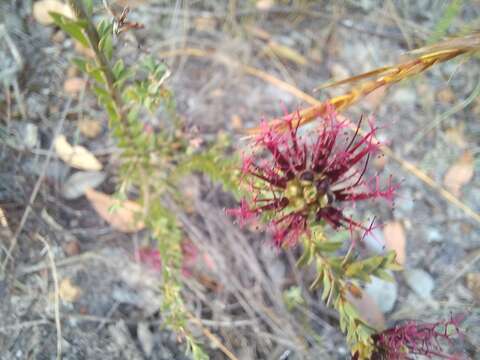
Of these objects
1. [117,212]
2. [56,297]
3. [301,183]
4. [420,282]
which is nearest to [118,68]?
[301,183]

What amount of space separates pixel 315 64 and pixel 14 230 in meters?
1.38

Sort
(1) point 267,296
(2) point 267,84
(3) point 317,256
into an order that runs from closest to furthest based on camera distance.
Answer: (3) point 317,256, (1) point 267,296, (2) point 267,84

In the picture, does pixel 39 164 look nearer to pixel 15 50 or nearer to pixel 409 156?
pixel 15 50

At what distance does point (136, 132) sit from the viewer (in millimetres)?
1551

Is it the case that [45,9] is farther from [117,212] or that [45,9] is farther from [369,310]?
[369,310]

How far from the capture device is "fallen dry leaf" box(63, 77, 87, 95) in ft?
6.42

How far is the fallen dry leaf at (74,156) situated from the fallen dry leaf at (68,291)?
1.40 ft

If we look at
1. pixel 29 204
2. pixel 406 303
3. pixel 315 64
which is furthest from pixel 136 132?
pixel 406 303

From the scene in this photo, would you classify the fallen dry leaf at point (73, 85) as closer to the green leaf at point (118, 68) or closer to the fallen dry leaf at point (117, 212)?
the fallen dry leaf at point (117, 212)

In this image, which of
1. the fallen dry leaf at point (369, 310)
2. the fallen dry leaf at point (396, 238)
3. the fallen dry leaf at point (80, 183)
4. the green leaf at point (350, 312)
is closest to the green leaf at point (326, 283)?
the green leaf at point (350, 312)

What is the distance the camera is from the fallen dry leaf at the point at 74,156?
1.87 meters

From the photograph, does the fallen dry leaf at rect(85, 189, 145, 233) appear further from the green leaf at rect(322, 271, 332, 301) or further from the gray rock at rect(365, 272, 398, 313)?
the gray rock at rect(365, 272, 398, 313)

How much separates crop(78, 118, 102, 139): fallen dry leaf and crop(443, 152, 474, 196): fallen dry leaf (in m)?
1.39

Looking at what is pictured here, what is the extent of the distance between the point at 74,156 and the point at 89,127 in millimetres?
136
